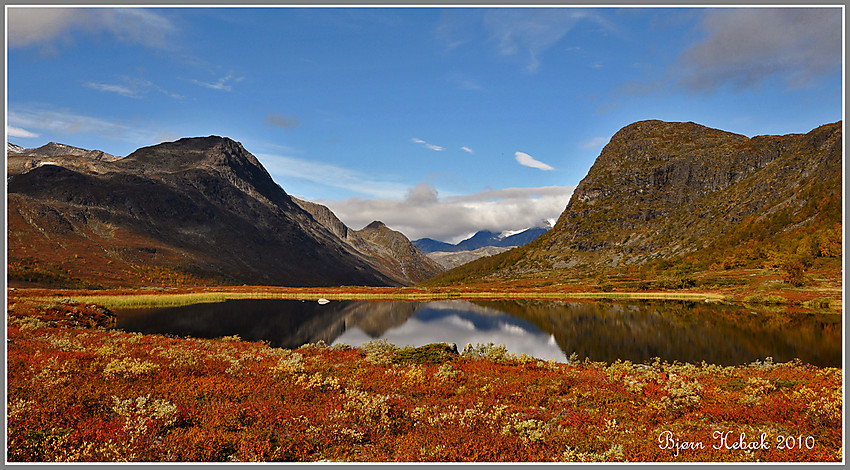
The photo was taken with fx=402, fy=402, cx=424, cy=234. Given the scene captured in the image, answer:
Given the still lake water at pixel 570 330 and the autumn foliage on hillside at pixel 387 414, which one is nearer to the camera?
the autumn foliage on hillside at pixel 387 414

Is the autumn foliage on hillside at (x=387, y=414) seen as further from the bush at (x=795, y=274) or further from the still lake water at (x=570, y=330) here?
the bush at (x=795, y=274)

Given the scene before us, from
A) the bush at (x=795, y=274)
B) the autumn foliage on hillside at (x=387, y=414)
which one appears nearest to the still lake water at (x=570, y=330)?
the autumn foliage on hillside at (x=387, y=414)

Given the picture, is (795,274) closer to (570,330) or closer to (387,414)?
(570,330)

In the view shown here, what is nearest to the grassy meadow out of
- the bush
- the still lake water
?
the still lake water

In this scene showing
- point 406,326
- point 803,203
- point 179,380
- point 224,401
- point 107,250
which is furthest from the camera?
point 107,250

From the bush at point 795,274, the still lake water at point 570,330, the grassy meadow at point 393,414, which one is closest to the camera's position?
the grassy meadow at point 393,414

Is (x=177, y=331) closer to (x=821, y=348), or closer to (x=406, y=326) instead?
(x=406, y=326)

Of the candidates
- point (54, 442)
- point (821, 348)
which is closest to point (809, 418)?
point (54, 442)
